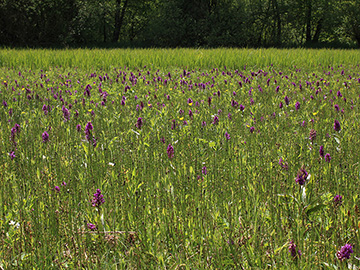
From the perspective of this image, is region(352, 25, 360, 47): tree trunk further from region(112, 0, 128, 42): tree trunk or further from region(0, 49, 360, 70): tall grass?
region(112, 0, 128, 42): tree trunk

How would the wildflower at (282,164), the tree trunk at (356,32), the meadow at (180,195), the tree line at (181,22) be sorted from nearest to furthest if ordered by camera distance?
the meadow at (180,195) → the wildflower at (282,164) → the tree line at (181,22) → the tree trunk at (356,32)

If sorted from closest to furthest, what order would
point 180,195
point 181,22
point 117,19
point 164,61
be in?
point 180,195 < point 164,61 < point 181,22 < point 117,19

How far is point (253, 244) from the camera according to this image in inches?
72.7

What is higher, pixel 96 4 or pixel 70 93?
pixel 96 4

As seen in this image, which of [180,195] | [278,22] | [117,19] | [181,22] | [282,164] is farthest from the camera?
[117,19]

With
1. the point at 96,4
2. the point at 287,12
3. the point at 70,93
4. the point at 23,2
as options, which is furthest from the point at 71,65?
the point at 287,12

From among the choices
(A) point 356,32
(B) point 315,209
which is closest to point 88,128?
(B) point 315,209

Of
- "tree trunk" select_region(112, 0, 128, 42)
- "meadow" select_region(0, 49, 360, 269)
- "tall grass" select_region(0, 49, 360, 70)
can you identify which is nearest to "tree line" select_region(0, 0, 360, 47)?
"tree trunk" select_region(112, 0, 128, 42)

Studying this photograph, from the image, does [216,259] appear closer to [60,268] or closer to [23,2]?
[60,268]

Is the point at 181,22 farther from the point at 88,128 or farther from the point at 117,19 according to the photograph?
the point at 88,128

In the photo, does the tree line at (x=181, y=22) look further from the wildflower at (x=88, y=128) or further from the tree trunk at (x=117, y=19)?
the wildflower at (x=88, y=128)

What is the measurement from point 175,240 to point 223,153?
56.5 inches

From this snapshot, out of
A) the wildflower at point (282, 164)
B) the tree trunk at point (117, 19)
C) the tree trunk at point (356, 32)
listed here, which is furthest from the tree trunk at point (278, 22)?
the wildflower at point (282, 164)

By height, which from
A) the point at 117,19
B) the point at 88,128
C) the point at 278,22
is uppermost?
the point at 117,19
